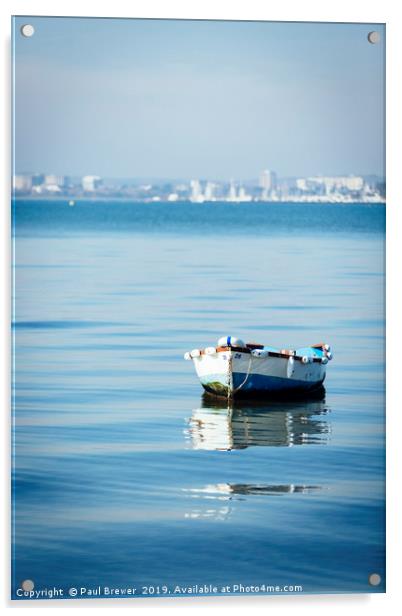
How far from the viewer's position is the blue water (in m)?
→ 7.09

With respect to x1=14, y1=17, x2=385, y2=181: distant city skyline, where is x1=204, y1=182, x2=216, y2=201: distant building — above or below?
below

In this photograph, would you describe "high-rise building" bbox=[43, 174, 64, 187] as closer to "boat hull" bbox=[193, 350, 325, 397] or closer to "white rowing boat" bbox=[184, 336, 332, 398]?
"white rowing boat" bbox=[184, 336, 332, 398]

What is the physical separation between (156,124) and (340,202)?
1154 mm

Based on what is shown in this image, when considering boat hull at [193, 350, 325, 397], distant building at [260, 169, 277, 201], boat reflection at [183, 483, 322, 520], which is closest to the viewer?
boat reflection at [183, 483, 322, 520]

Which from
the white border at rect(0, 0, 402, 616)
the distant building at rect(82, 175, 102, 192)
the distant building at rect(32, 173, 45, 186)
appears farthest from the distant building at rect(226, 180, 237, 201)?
the distant building at rect(32, 173, 45, 186)

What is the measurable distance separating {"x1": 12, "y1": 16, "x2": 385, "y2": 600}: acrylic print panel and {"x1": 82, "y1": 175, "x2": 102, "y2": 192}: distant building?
1cm

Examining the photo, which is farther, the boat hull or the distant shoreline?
the boat hull

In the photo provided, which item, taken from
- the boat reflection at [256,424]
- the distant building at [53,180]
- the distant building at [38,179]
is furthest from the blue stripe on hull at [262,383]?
the distant building at [38,179]

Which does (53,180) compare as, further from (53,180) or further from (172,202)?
(172,202)

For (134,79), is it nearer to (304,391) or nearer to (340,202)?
(340,202)

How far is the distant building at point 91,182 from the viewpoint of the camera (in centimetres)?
767

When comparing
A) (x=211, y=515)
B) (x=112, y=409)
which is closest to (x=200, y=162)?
(x=112, y=409)

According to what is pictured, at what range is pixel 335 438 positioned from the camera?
7.76 metres
